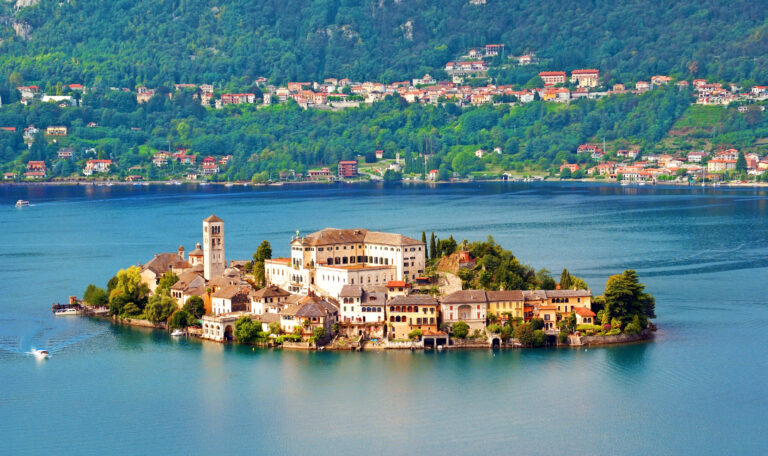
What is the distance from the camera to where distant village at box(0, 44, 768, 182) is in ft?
379

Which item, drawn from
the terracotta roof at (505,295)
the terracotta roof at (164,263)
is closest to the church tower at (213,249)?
the terracotta roof at (164,263)

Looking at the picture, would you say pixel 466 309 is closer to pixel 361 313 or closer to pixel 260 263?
pixel 361 313

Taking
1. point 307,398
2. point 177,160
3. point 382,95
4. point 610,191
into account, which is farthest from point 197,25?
point 307,398

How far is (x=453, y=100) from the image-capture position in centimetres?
14188

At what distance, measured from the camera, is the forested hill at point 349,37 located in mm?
143875

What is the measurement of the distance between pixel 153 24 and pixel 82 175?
140 feet

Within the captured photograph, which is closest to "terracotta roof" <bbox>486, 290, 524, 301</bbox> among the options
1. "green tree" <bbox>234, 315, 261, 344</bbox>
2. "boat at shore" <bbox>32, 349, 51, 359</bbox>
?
"green tree" <bbox>234, 315, 261, 344</bbox>

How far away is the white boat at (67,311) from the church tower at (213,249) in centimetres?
471

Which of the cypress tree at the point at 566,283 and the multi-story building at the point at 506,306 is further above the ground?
the cypress tree at the point at 566,283

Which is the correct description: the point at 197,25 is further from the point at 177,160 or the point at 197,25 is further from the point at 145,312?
the point at 145,312

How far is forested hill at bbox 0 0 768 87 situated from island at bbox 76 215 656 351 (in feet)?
332

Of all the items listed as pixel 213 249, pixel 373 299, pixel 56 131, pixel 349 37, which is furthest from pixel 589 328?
pixel 349 37

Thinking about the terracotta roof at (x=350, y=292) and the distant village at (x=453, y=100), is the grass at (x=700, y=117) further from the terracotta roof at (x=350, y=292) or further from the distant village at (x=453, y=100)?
the terracotta roof at (x=350, y=292)

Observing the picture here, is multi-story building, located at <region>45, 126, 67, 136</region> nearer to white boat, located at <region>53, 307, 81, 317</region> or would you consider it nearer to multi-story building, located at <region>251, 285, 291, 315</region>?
white boat, located at <region>53, 307, 81, 317</region>
